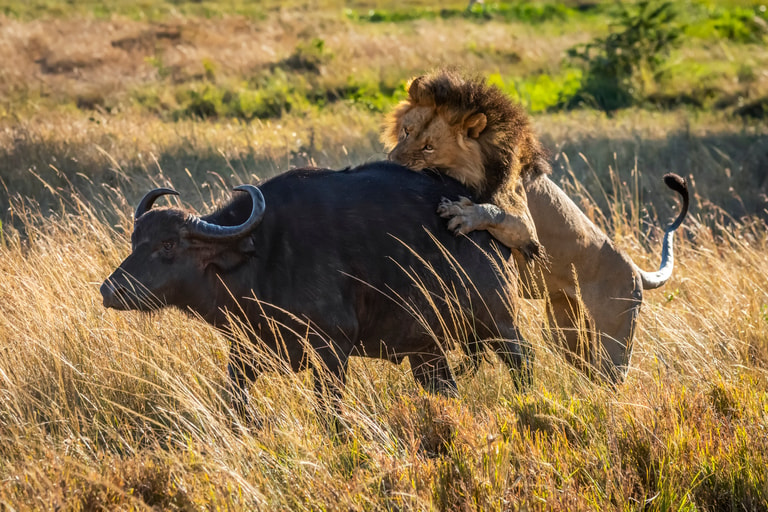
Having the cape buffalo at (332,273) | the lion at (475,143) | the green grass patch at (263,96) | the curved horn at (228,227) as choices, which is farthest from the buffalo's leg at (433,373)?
the green grass patch at (263,96)

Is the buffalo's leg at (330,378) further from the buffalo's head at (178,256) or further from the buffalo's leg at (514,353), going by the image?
the buffalo's leg at (514,353)

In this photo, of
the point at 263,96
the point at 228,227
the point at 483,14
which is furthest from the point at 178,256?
the point at 483,14

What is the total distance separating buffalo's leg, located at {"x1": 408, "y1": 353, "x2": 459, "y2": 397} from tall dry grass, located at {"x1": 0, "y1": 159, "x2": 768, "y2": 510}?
86mm

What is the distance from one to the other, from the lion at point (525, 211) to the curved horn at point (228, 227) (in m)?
1.09

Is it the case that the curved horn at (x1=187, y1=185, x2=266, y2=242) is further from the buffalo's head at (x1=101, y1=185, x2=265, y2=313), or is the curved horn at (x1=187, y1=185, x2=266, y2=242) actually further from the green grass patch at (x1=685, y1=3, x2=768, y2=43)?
the green grass patch at (x1=685, y1=3, x2=768, y2=43)

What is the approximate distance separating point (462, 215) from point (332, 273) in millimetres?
815

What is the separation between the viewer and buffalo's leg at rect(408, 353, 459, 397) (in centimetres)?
544

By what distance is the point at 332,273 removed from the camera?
15.9 feet

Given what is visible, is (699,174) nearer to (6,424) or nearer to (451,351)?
(451,351)

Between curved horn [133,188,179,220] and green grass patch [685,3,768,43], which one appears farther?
green grass patch [685,3,768,43]

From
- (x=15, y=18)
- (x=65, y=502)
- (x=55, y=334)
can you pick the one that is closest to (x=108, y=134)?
(x=55, y=334)

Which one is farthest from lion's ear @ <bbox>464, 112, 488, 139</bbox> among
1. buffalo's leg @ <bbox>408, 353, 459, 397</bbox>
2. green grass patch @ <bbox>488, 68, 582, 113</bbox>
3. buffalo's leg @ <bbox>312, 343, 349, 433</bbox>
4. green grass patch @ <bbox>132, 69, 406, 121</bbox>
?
green grass patch @ <bbox>488, 68, 582, 113</bbox>

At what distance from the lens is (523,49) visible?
25.0 meters

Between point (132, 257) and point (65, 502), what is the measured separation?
1.28 metres
